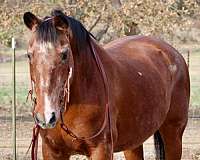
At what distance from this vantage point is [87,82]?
11.8ft

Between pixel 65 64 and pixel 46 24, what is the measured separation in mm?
275

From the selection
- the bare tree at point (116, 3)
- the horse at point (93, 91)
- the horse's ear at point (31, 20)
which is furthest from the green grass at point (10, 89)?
the horse's ear at point (31, 20)

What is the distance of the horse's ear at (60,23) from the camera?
322 cm

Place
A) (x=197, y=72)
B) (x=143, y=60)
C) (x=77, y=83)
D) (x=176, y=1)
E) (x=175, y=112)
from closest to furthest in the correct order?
(x=77, y=83) → (x=143, y=60) → (x=175, y=112) → (x=176, y=1) → (x=197, y=72)

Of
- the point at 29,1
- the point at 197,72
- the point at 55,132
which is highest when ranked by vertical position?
the point at 55,132

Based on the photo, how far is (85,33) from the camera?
11.8 ft

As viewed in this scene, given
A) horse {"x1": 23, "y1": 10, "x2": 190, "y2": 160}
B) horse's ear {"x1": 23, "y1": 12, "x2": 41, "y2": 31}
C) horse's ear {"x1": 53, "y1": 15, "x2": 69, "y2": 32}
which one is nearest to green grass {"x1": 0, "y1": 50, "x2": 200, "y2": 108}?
horse {"x1": 23, "y1": 10, "x2": 190, "y2": 160}

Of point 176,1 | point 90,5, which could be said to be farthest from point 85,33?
point 176,1

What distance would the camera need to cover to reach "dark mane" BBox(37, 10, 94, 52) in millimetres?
3143

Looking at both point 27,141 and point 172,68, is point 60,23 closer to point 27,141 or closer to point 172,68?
point 172,68

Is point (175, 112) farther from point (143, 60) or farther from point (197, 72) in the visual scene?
point (197, 72)

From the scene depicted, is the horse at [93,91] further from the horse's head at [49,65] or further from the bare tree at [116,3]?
the bare tree at [116,3]

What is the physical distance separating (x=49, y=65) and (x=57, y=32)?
24 cm

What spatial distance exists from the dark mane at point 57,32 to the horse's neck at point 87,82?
8cm
